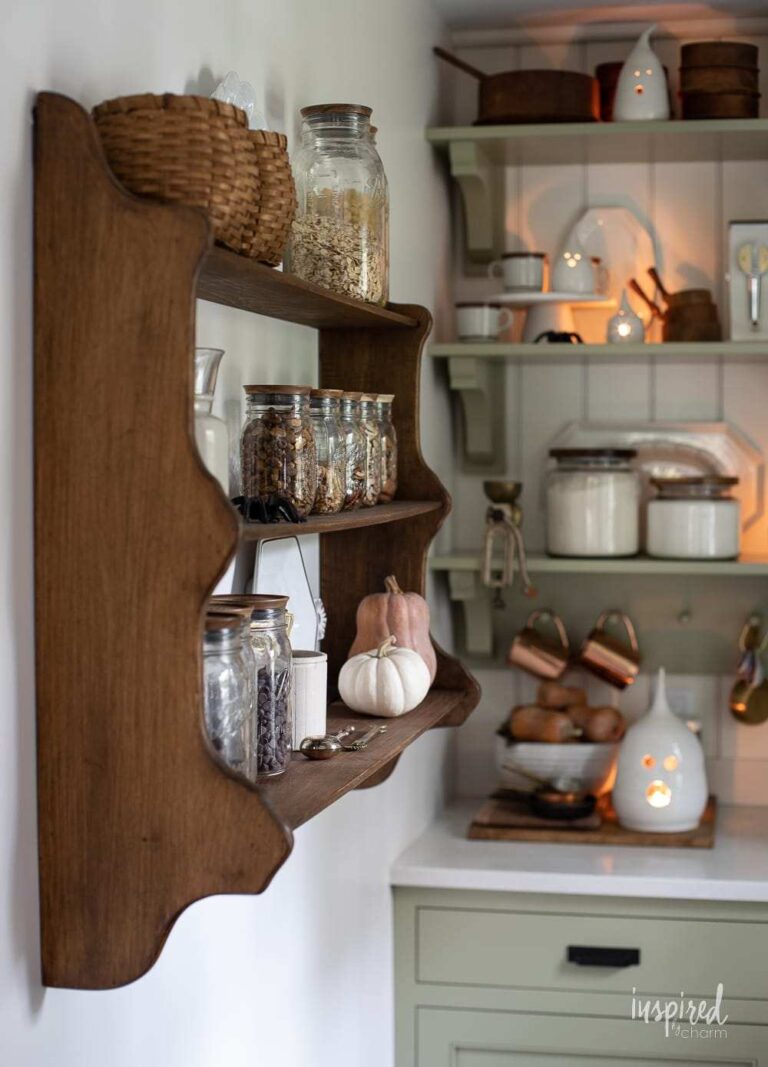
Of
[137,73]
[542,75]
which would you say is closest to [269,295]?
[137,73]

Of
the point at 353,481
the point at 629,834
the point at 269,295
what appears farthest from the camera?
the point at 629,834

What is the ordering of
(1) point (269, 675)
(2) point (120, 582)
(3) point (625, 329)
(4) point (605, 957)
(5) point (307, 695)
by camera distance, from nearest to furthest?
(2) point (120, 582), (1) point (269, 675), (5) point (307, 695), (4) point (605, 957), (3) point (625, 329)

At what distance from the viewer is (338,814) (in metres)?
2.05

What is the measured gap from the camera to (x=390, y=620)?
70.2 inches

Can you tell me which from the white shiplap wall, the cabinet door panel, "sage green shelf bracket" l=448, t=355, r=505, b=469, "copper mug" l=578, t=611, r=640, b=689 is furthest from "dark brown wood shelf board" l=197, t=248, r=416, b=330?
the cabinet door panel

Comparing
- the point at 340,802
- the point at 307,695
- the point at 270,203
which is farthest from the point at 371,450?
the point at 340,802

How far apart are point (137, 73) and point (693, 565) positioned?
5.36ft

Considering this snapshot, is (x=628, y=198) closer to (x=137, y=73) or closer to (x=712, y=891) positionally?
(x=712, y=891)

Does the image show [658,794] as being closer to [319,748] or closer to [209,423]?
[319,748]

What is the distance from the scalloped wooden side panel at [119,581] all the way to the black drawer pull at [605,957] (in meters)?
1.43

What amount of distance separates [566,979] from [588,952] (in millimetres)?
69

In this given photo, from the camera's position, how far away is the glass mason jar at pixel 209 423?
1228mm

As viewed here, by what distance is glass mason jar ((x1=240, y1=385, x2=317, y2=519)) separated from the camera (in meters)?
1.43

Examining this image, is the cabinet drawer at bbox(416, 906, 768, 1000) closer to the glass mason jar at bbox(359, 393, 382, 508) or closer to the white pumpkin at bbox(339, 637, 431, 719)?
the white pumpkin at bbox(339, 637, 431, 719)
